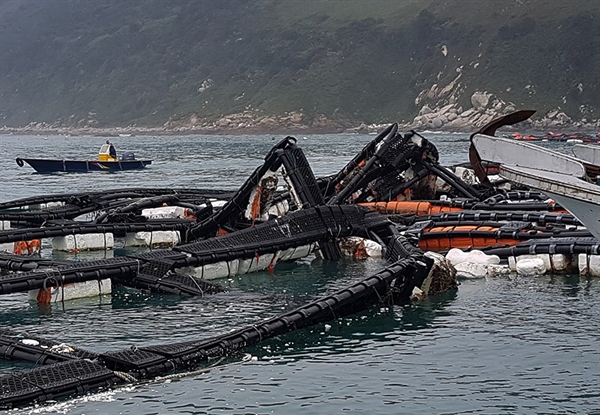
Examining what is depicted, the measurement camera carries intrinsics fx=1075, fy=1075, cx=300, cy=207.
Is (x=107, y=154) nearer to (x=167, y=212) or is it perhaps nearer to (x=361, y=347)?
(x=167, y=212)

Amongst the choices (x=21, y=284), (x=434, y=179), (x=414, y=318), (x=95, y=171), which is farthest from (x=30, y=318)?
(x=95, y=171)

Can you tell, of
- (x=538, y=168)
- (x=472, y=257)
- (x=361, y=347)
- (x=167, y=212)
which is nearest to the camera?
(x=538, y=168)

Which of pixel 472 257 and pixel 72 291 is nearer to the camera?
pixel 72 291

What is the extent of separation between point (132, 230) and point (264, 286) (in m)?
9.77

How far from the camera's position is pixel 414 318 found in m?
24.3

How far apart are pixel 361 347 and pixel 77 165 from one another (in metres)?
71.0

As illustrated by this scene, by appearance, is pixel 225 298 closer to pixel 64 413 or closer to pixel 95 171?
pixel 64 413

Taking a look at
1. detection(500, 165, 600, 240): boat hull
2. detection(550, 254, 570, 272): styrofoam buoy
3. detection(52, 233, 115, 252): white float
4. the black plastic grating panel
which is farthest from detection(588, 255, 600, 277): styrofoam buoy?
detection(52, 233, 115, 252): white float

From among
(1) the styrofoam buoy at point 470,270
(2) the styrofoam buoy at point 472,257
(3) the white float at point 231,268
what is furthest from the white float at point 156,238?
(1) the styrofoam buoy at point 470,270

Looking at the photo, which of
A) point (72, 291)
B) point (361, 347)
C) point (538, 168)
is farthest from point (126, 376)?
point (72, 291)

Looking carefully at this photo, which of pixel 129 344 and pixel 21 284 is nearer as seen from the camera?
pixel 129 344

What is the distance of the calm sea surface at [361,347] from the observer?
18.0 meters

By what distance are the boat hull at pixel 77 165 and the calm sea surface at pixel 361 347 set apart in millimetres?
60532

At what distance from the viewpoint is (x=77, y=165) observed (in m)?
89.6
